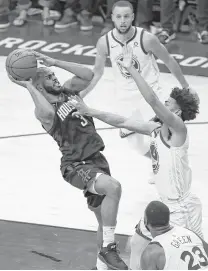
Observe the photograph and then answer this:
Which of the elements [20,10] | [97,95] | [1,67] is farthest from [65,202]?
[20,10]

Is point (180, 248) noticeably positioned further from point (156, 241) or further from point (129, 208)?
point (129, 208)

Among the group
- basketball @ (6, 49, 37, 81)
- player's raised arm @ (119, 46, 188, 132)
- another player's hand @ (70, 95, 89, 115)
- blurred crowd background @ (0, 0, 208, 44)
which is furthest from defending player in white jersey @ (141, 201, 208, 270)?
blurred crowd background @ (0, 0, 208, 44)

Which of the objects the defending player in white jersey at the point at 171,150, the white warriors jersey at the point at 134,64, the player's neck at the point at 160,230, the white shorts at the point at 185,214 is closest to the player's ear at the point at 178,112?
the defending player in white jersey at the point at 171,150

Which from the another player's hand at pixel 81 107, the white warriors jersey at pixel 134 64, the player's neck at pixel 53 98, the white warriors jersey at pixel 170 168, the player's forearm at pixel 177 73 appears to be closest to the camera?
the white warriors jersey at pixel 170 168

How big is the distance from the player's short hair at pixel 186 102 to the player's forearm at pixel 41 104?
117 cm

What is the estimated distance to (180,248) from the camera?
673 centimetres

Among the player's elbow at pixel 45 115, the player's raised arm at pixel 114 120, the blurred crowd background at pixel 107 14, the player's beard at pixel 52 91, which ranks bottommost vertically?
the blurred crowd background at pixel 107 14

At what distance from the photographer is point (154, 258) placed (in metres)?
6.71

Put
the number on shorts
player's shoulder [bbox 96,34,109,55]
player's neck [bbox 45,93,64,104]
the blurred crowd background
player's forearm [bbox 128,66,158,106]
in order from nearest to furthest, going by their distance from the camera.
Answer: the number on shorts < player's forearm [bbox 128,66,158,106] < player's neck [bbox 45,93,64,104] < player's shoulder [bbox 96,34,109,55] < the blurred crowd background

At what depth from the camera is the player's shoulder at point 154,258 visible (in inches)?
263

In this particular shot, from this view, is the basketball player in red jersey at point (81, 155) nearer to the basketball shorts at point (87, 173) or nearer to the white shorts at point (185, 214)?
the basketball shorts at point (87, 173)

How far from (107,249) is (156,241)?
1.38 metres

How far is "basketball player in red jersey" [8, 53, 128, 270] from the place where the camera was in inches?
320

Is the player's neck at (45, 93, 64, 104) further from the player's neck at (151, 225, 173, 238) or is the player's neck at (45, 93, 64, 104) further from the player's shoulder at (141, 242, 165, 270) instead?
the player's shoulder at (141, 242, 165, 270)
